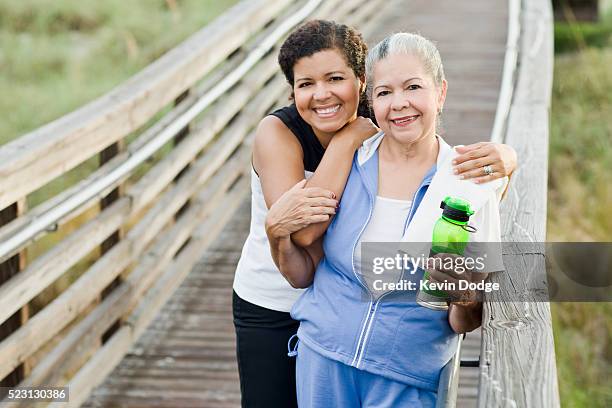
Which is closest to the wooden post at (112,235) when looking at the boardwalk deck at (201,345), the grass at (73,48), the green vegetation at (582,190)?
the boardwalk deck at (201,345)

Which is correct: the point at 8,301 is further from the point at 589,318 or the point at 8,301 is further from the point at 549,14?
the point at 549,14

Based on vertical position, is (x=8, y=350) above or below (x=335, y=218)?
below

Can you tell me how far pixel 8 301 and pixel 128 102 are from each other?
1083mm

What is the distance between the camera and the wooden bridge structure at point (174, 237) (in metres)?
2.87

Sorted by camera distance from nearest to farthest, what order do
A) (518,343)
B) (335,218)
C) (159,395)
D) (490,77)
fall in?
(518,343) → (335,218) → (159,395) → (490,77)

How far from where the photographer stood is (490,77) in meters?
8.02

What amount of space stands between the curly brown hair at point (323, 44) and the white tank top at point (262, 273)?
12.6 inches

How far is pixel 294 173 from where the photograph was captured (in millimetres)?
2424

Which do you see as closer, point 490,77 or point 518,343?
point 518,343

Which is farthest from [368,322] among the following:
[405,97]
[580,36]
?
[580,36]

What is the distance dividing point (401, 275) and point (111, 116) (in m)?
1.90

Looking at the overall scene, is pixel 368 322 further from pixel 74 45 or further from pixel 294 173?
pixel 74 45

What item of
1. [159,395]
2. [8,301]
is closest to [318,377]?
[8,301]

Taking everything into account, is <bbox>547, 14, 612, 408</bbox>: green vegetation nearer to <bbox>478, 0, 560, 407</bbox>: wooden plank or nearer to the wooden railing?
<bbox>478, 0, 560, 407</bbox>: wooden plank
